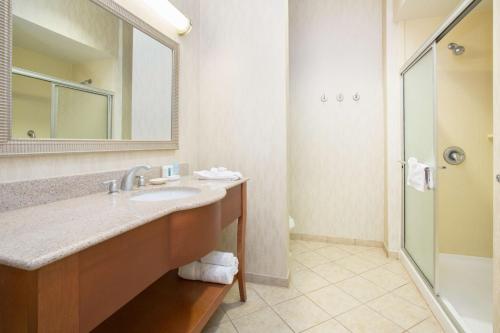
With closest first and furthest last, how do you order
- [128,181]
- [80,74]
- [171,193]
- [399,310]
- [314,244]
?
[80,74]
[128,181]
[171,193]
[399,310]
[314,244]

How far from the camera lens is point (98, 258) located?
587 mm

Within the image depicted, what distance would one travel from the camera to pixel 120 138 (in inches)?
50.5

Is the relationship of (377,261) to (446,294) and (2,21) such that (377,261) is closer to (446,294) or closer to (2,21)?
(446,294)

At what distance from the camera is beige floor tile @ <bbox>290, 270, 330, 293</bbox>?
5.97 ft

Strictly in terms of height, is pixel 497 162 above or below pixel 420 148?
below

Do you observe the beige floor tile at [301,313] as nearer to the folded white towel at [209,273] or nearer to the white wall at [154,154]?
the folded white towel at [209,273]

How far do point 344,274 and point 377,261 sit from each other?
18.0 inches

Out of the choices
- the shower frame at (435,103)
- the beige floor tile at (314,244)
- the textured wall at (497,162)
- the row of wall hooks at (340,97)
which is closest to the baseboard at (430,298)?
the shower frame at (435,103)

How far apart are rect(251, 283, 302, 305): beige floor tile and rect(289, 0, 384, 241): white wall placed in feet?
3.58

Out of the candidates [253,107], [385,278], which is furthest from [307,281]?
[253,107]

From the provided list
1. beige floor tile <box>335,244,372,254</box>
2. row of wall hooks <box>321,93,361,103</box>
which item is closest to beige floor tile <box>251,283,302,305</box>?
beige floor tile <box>335,244,372,254</box>

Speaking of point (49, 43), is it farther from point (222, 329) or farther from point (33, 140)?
point (222, 329)

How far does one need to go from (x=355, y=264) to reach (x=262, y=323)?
1.16 metres

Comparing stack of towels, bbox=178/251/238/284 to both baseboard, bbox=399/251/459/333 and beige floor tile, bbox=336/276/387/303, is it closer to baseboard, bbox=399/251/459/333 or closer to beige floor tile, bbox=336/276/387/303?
beige floor tile, bbox=336/276/387/303
